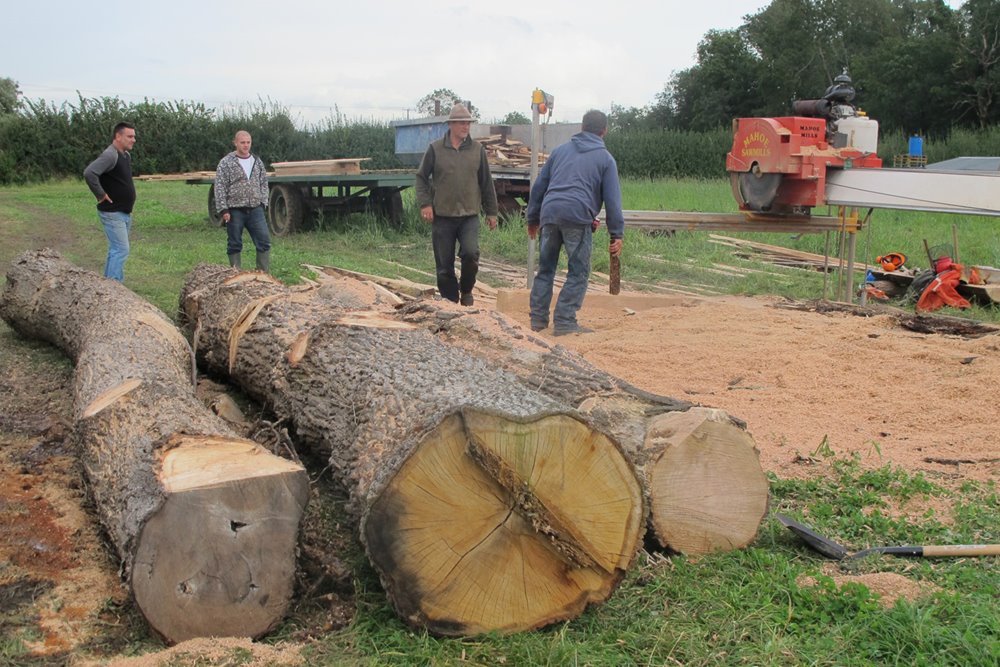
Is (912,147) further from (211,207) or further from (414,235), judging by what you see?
(211,207)

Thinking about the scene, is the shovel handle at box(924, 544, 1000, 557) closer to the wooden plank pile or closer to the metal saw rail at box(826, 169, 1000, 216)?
the metal saw rail at box(826, 169, 1000, 216)

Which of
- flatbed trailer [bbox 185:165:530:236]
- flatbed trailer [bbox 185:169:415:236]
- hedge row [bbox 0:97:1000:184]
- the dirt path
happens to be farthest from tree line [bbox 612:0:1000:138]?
the dirt path

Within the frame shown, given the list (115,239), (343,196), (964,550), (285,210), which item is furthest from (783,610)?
(343,196)

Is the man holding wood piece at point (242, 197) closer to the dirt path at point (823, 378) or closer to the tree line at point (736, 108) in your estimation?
the dirt path at point (823, 378)

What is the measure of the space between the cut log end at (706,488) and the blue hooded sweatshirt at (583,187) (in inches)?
171

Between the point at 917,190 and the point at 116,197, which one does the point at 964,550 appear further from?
the point at 116,197

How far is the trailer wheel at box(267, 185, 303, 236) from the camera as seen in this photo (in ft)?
52.7

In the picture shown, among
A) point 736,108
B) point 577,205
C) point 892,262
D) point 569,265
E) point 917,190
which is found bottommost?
point 892,262

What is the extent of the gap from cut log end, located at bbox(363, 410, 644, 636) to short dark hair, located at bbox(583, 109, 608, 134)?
5405 mm

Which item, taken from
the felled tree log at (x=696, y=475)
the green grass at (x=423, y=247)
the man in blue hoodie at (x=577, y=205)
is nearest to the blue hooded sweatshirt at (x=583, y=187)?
the man in blue hoodie at (x=577, y=205)

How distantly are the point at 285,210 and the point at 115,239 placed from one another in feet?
23.5

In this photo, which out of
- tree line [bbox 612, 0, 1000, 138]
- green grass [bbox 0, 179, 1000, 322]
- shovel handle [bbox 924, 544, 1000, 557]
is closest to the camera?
shovel handle [bbox 924, 544, 1000, 557]

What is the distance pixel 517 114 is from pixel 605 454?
42.2m

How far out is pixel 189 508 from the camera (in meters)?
3.09
